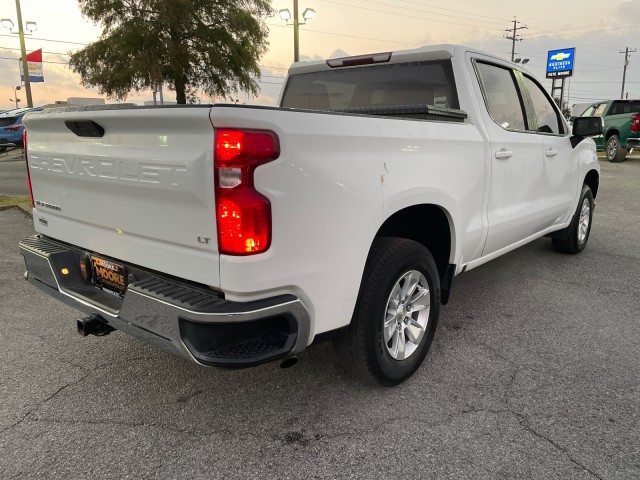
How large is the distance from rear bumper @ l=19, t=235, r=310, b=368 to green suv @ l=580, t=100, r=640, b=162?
17179 mm

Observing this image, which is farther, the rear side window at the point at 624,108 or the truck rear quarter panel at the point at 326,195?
the rear side window at the point at 624,108

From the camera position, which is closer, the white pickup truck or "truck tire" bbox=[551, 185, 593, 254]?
the white pickup truck

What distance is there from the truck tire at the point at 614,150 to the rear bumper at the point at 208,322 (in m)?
17.9

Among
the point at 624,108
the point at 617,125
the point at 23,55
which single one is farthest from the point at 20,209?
the point at 23,55

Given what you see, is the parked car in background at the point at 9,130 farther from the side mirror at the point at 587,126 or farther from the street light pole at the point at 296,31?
the side mirror at the point at 587,126

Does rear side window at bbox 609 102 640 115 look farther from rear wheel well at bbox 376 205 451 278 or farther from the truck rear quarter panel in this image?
the truck rear quarter panel

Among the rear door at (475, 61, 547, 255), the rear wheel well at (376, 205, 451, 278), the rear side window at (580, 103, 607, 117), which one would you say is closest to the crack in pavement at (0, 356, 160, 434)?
the rear wheel well at (376, 205, 451, 278)

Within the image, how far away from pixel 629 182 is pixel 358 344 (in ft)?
40.5

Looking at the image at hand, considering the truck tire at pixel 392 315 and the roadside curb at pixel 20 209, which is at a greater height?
the truck tire at pixel 392 315

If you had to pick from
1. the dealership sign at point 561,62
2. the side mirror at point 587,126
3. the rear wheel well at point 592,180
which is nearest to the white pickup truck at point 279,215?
the side mirror at point 587,126

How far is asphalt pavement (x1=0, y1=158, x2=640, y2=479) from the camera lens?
2234 mm

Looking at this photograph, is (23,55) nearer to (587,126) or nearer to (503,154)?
(587,126)

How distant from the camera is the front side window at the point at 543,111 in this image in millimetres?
4398

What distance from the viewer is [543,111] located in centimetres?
459
